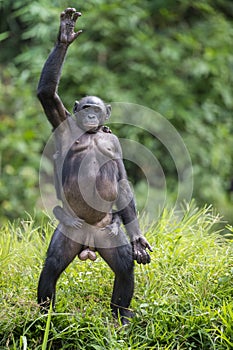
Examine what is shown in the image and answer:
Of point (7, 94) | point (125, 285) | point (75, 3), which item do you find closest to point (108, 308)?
point (125, 285)

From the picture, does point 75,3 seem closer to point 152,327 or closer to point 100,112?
point 100,112

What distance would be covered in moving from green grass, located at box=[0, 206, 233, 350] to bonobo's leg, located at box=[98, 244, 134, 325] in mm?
70

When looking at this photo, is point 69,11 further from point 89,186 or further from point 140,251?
point 140,251

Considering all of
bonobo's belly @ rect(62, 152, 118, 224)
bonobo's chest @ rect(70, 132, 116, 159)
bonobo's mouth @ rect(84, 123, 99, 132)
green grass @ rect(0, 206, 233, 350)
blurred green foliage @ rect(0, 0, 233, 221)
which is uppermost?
bonobo's mouth @ rect(84, 123, 99, 132)

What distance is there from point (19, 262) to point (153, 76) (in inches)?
171

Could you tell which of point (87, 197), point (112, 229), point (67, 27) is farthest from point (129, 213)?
point (67, 27)

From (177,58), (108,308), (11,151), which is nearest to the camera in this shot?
(108,308)

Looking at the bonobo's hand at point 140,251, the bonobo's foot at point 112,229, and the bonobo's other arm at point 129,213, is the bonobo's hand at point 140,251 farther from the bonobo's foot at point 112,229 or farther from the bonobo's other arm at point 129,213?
the bonobo's foot at point 112,229

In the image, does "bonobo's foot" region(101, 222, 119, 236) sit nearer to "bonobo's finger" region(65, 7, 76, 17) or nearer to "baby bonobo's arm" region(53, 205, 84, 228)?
"baby bonobo's arm" region(53, 205, 84, 228)

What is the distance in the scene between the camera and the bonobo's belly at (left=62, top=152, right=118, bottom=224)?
3500 mm

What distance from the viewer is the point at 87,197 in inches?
138

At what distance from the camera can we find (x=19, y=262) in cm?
443

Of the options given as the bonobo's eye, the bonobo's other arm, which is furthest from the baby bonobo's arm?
the bonobo's eye

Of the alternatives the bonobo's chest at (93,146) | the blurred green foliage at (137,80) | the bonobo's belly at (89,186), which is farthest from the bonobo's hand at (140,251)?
the blurred green foliage at (137,80)
